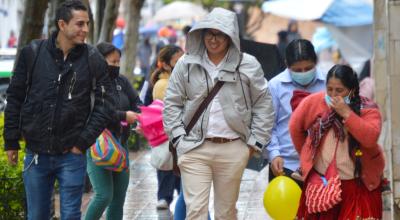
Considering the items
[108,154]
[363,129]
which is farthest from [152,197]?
[363,129]

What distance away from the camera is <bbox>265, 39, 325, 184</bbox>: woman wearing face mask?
290 inches

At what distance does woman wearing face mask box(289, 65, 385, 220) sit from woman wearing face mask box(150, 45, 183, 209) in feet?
9.35

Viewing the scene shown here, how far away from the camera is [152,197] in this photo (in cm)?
1129

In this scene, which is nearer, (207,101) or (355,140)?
(355,140)

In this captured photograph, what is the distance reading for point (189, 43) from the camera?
23.2 ft

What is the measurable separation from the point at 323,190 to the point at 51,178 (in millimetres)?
→ 1881

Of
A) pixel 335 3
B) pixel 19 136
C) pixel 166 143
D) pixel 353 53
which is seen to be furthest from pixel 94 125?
pixel 353 53

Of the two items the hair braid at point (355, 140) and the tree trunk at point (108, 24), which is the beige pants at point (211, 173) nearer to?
the hair braid at point (355, 140)

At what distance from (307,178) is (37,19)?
11.5 feet

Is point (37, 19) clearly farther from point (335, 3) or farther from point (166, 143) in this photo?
point (335, 3)

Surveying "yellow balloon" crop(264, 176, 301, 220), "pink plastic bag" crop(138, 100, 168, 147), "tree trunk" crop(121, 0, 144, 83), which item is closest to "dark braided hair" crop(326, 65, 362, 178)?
"yellow balloon" crop(264, 176, 301, 220)

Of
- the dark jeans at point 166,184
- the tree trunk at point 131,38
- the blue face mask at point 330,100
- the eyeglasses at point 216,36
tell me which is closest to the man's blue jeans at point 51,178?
the eyeglasses at point 216,36

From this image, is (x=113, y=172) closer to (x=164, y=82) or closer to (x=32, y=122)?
(x=164, y=82)

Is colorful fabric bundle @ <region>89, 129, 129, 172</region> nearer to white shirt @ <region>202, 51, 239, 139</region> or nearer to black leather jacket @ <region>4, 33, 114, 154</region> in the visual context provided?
black leather jacket @ <region>4, 33, 114, 154</region>
